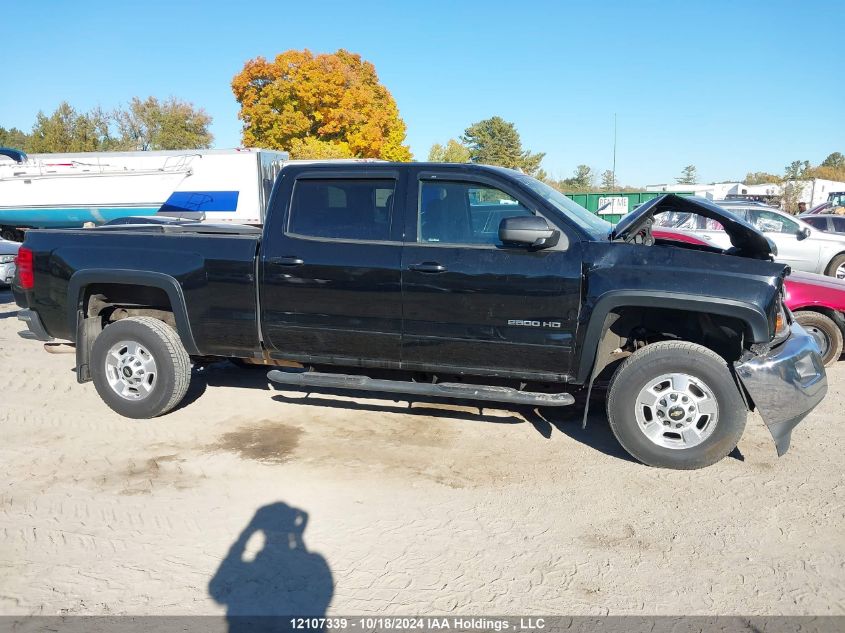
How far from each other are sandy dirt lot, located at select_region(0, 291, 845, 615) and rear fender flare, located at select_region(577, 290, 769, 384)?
0.90 meters

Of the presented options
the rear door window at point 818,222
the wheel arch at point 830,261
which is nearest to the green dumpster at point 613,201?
the rear door window at point 818,222

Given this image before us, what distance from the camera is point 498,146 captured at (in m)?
75.2

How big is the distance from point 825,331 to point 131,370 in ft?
22.0

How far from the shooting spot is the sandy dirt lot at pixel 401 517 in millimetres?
3100

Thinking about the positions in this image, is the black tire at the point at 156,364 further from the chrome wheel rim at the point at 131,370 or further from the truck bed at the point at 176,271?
the truck bed at the point at 176,271

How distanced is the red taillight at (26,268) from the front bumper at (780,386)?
542 cm

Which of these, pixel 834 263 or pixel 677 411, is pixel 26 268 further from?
pixel 834 263

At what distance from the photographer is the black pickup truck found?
426cm

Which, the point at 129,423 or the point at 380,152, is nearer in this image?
the point at 129,423

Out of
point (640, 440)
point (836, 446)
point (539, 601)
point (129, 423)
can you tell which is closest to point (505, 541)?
point (539, 601)

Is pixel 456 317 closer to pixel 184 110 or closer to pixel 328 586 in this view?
pixel 328 586

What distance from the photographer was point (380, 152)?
4216 centimetres

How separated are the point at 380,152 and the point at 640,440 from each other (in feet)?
130

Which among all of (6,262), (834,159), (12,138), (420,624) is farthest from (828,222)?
(834,159)
